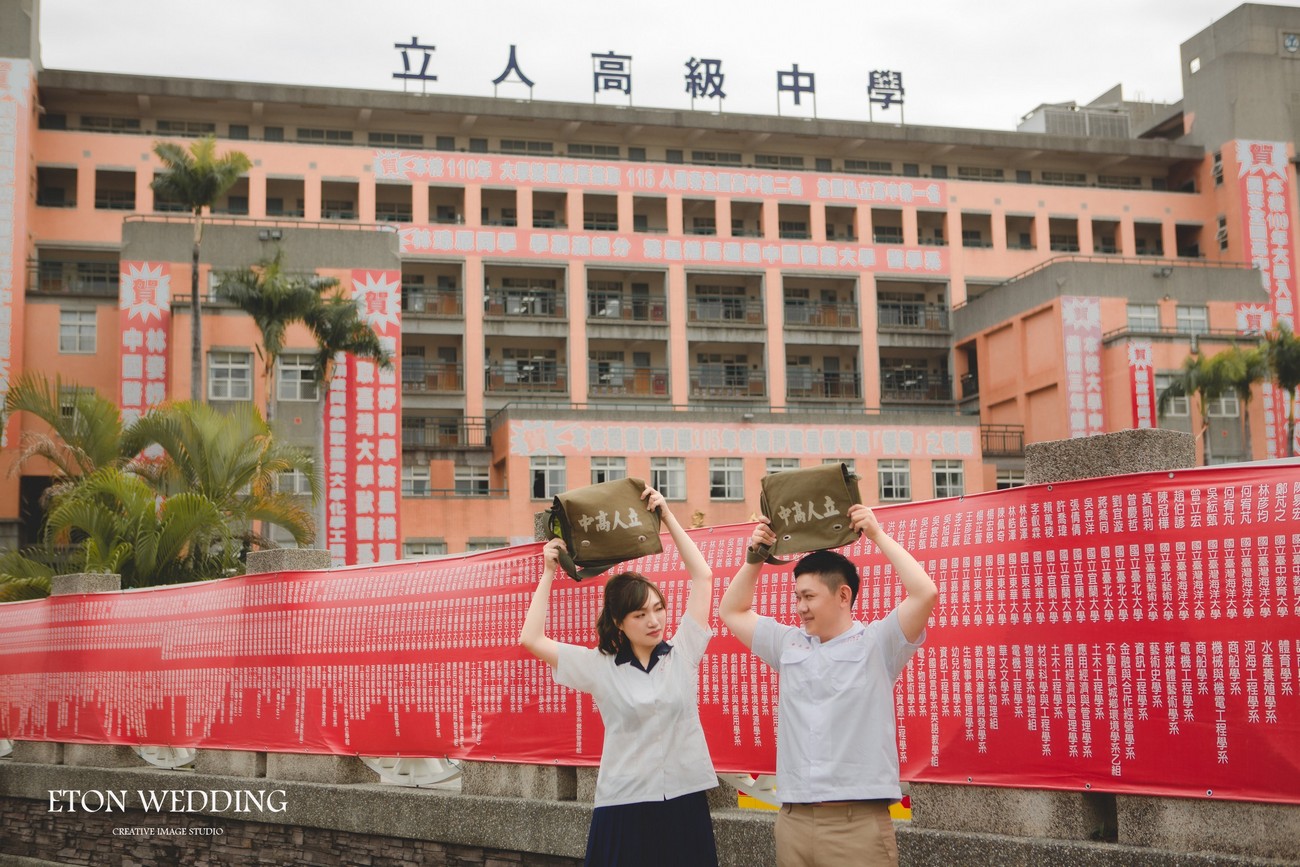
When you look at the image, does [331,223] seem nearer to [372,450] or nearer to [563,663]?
[372,450]

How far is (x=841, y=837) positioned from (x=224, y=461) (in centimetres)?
1452

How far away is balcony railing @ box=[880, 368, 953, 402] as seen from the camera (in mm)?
51469

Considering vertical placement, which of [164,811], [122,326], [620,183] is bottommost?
[164,811]

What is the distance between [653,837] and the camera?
4941 mm

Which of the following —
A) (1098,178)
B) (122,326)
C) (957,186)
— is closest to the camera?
(122,326)

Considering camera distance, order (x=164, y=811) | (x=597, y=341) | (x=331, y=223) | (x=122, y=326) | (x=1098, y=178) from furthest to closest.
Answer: (x=1098, y=178) → (x=597, y=341) → (x=331, y=223) → (x=122, y=326) → (x=164, y=811)

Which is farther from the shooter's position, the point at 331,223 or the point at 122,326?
the point at 331,223

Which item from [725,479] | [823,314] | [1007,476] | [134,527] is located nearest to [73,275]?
[725,479]

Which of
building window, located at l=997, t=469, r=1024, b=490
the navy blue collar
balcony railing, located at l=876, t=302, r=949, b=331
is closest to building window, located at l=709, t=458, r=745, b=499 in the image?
building window, located at l=997, t=469, r=1024, b=490

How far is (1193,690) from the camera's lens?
206 inches

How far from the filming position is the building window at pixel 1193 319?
4559 centimetres

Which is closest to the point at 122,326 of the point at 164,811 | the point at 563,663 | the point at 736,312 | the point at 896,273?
the point at 736,312

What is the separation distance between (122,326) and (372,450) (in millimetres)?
7580

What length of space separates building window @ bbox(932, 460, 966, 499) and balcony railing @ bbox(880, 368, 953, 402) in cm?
786
